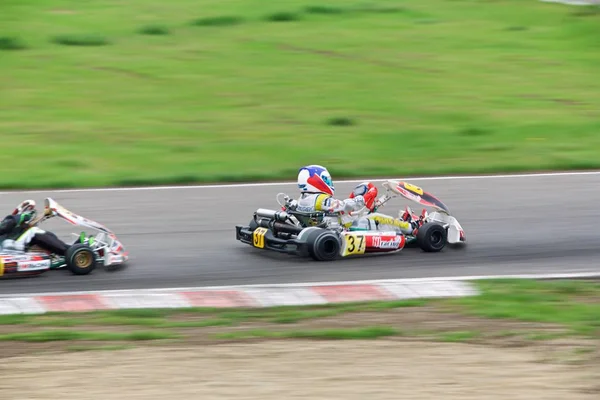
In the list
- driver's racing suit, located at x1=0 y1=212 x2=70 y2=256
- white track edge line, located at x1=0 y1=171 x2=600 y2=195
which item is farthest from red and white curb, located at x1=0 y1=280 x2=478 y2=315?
white track edge line, located at x1=0 y1=171 x2=600 y2=195

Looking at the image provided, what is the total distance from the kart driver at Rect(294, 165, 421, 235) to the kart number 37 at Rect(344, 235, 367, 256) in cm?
27

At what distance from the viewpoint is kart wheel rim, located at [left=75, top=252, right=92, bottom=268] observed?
12.5 metres

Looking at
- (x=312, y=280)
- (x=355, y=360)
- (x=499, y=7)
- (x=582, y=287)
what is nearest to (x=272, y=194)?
(x=312, y=280)

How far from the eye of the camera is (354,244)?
13.4m

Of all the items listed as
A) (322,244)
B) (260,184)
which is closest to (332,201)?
(322,244)

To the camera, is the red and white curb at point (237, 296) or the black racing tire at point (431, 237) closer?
the red and white curb at point (237, 296)

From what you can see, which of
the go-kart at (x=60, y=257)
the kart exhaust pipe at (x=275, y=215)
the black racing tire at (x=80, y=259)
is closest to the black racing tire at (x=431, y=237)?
the kart exhaust pipe at (x=275, y=215)

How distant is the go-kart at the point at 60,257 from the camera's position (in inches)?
483

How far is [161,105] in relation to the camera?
79.7 feet

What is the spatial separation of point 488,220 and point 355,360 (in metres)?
7.21

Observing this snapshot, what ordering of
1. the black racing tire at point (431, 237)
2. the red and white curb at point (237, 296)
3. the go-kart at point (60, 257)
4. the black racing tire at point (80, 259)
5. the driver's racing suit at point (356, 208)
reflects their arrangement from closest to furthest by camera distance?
1. the red and white curb at point (237, 296)
2. the go-kart at point (60, 257)
3. the black racing tire at point (80, 259)
4. the driver's racing suit at point (356, 208)
5. the black racing tire at point (431, 237)

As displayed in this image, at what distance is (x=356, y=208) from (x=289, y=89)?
1228 cm

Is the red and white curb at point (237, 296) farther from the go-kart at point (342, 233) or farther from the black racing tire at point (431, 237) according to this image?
the black racing tire at point (431, 237)

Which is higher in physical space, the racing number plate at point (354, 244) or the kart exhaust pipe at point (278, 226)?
the kart exhaust pipe at point (278, 226)
